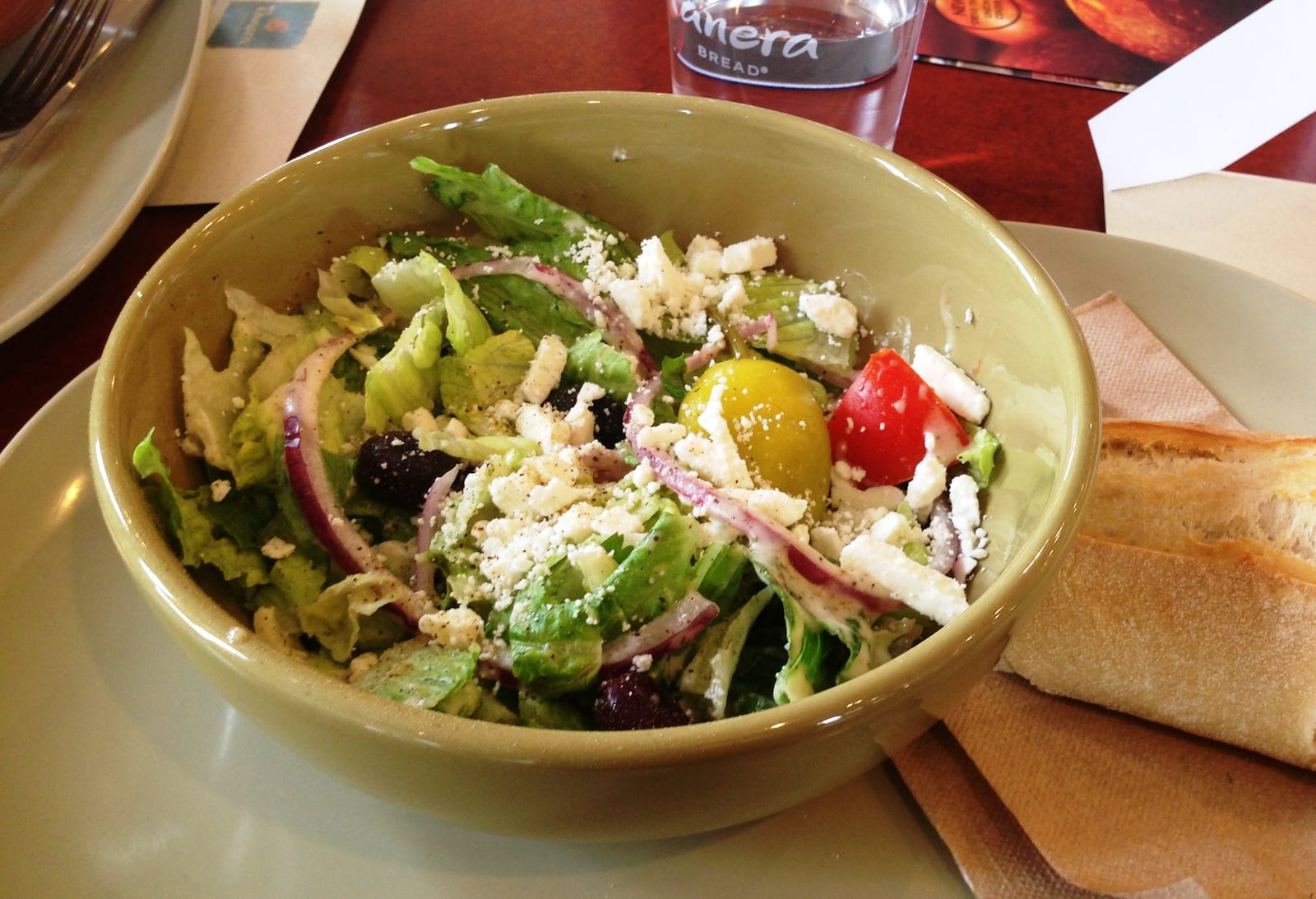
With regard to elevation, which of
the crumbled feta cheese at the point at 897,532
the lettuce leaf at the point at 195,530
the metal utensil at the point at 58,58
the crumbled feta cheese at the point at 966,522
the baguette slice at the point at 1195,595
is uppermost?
A: the metal utensil at the point at 58,58

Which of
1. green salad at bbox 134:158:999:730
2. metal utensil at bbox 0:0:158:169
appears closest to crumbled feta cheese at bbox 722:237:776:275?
green salad at bbox 134:158:999:730

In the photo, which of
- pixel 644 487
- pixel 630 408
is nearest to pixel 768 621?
pixel 644 487

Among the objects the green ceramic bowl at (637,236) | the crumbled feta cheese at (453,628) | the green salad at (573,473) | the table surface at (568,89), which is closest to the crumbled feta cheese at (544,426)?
the green salad at (573,473)

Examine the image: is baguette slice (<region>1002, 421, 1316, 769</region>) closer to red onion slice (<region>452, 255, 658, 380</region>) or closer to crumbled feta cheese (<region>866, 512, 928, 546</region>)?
crumbled feta cheese (<region>866, 512, 928, 546</region>)

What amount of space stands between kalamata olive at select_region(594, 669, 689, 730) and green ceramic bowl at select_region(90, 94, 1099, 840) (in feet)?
0.27

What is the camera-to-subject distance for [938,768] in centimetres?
86

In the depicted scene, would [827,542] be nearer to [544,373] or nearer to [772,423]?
[772,423]

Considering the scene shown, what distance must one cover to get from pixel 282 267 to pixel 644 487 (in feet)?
1.69

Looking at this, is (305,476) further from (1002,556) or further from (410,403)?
(1002,556)

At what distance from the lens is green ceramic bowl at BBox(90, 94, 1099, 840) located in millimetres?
643

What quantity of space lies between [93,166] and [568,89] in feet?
2.67

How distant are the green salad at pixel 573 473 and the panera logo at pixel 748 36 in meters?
0.42

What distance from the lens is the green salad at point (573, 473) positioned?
0.84m

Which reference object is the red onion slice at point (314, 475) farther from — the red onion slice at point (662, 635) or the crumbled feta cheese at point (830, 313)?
the crumbled feta cheese at point (830, 313)
